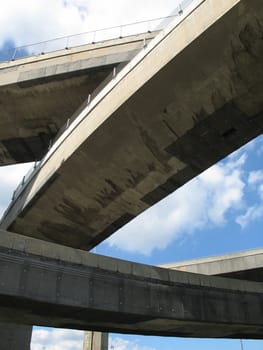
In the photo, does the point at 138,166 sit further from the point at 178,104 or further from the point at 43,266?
the point at 43,266

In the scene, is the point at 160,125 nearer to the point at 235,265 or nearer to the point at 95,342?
the point at 235,265

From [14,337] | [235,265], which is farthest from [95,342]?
[235,265]

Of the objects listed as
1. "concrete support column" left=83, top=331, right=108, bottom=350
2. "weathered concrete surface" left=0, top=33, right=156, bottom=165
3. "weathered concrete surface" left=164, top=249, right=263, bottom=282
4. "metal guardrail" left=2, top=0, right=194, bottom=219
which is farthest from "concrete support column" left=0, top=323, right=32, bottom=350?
"concrete support column" left=83, top=331, right=108, bottom=350

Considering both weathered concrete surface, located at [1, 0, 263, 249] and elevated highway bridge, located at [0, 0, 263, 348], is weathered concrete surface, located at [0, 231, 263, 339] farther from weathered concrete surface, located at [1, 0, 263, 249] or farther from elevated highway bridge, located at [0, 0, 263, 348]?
weathered concrete surface, located at [1, 0, 263, 249]

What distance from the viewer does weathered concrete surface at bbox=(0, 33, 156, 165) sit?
19.3m

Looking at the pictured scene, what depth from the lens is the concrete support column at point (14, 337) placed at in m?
21.3

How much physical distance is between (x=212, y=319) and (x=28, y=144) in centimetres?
1449

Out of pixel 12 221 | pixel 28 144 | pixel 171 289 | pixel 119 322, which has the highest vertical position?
pixel 28 144

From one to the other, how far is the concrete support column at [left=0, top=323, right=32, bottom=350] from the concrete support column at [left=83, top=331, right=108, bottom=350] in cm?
1564

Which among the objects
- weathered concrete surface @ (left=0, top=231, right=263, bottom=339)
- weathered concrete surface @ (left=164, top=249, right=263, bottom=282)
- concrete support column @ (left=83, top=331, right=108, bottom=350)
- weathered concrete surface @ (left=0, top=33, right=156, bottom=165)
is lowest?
weathered concrete surface @ (left=0, top=231, right=263, bottom=339)

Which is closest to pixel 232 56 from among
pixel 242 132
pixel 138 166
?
pixel 242 132

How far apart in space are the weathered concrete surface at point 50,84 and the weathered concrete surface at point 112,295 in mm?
10363

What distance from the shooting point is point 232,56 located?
1222 centimetres

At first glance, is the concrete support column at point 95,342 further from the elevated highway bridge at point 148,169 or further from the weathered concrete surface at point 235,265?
the elevated highway bridge at point 148,169
